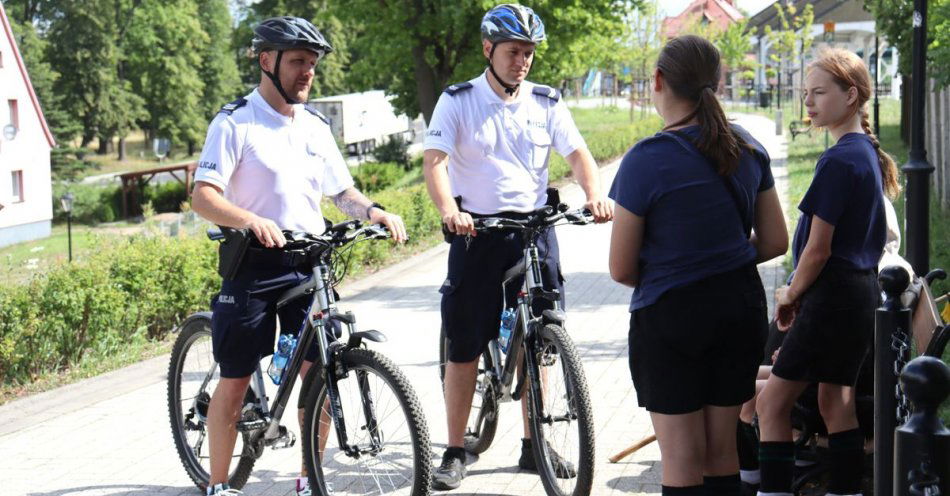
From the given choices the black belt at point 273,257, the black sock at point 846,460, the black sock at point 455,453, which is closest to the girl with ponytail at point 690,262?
the black sock at point 846,460

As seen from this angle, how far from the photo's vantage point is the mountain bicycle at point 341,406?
4.78 meters

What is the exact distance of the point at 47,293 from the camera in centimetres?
975

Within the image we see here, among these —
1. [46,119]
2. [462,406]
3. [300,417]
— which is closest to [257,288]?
[300,417]

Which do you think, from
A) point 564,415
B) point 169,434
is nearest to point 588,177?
point 564,415

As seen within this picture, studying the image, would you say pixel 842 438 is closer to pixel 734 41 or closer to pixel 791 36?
pixel 791 36

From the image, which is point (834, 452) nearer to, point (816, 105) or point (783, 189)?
point (816, 105)

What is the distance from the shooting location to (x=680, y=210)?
379 centimetres

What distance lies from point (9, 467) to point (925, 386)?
540 centimetres

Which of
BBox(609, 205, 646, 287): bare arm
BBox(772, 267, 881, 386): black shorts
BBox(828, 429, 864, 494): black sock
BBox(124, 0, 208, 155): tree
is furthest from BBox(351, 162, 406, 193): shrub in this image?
BBox(124, 0, 208, 155): tree

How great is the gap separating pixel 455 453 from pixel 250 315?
128 cm

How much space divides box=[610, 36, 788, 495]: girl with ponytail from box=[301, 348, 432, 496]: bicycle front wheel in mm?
1073

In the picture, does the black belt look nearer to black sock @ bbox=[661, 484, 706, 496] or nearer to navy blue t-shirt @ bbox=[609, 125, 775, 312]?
navy blue t-shirt @ bbox=[609, 125, 775, 312]

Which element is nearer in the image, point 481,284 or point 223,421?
point 223,421

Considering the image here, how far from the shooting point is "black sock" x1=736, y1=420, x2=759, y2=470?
5273 mm
